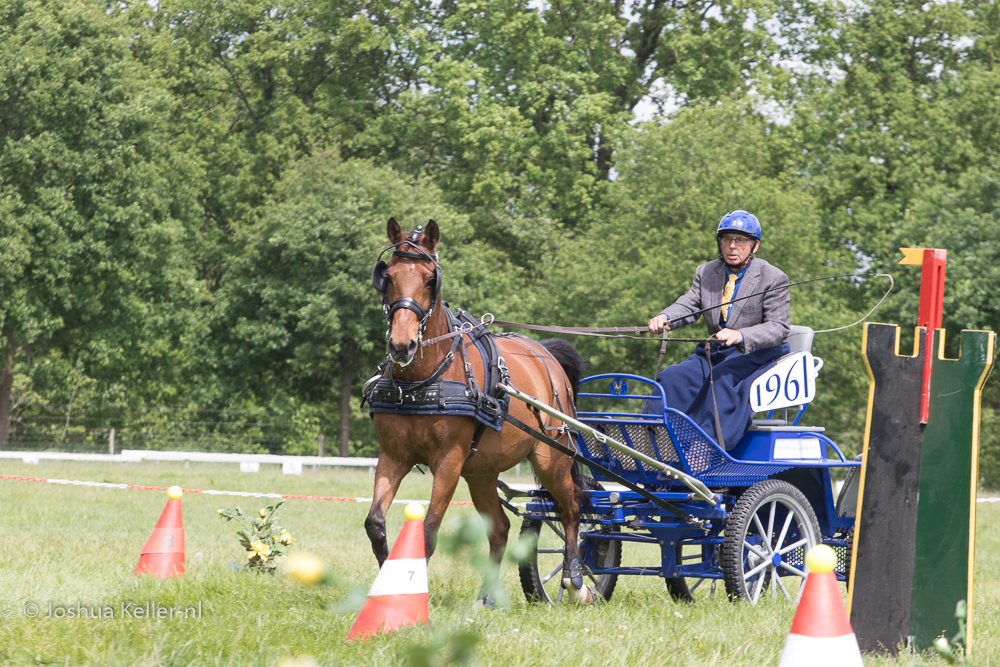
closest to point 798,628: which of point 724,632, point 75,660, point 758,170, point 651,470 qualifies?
point 724,632

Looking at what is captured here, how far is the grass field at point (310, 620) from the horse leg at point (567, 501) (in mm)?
265

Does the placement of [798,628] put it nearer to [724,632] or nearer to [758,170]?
[724,632]

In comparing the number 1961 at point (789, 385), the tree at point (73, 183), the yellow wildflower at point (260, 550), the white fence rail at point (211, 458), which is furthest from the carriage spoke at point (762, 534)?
the tree at point (73, 183)

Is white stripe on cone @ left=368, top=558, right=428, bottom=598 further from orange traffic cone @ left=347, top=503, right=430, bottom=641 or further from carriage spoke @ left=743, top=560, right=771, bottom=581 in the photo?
carriage spoke @ left=743, top=560, right=771, bottom=581

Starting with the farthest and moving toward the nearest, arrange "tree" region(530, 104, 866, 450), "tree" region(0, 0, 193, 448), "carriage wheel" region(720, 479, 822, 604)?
1. "tree" region(0, 0, 193, 448)
2. "tree" region(530, 104, 866, 450)
3. "carriage wheel" region(720, 479, 822, 604)

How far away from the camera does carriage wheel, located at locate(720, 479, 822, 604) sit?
230 inches

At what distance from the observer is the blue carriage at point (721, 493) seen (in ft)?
19.6

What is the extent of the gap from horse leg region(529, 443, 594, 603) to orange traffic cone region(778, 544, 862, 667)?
9.36 feet

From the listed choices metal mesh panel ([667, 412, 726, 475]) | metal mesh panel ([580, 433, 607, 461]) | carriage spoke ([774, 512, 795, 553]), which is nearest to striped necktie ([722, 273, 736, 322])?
metal mesh panel ([667, 412, 726, 475])

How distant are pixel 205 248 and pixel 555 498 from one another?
80.3ft

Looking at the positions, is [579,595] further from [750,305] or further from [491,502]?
[750,305]

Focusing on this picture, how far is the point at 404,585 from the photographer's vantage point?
4164 mm

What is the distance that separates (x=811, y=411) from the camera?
25125 mm

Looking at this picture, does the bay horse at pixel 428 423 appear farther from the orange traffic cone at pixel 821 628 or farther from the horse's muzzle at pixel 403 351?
the orange traffic cone at pixel 821 628
